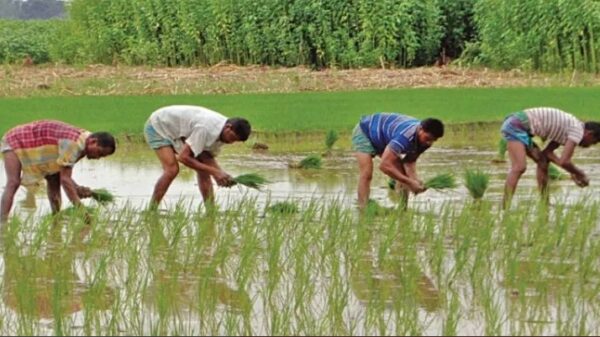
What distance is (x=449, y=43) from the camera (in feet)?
88.7

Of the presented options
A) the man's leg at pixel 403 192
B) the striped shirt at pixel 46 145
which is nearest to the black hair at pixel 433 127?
the man's leg at pixel 403 192

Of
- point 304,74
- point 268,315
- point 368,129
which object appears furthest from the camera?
point 304,74

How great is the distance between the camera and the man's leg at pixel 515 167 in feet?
30.1

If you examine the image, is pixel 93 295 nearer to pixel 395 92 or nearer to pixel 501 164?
pixel 501 164

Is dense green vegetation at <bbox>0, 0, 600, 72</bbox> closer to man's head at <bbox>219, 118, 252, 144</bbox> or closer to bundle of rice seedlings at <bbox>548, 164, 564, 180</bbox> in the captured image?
bundle of rice seedlings at <bbox>548, 164, 564, 180</bbox>

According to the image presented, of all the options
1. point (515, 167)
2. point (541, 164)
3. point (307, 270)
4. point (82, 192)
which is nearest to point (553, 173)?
point (541, 164)

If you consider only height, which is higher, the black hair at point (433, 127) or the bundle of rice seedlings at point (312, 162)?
the black hair at point (433, 127)

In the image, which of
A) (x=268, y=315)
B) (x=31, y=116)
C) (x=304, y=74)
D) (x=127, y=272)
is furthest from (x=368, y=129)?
(x=304, y=74)

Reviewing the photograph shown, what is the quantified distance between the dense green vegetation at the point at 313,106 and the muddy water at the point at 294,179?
73.8 inches

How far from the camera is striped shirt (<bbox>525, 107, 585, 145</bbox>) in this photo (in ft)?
30.2

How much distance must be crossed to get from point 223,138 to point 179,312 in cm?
295

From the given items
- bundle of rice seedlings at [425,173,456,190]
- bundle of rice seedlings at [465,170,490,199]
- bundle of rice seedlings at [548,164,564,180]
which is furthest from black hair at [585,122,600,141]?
bundle of rice seedlings at [548,164,564,180]

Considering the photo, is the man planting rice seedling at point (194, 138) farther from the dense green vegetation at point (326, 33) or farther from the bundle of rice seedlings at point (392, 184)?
the dense green vegetation at point (326, 33)

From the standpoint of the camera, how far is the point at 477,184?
9438 millimetres
